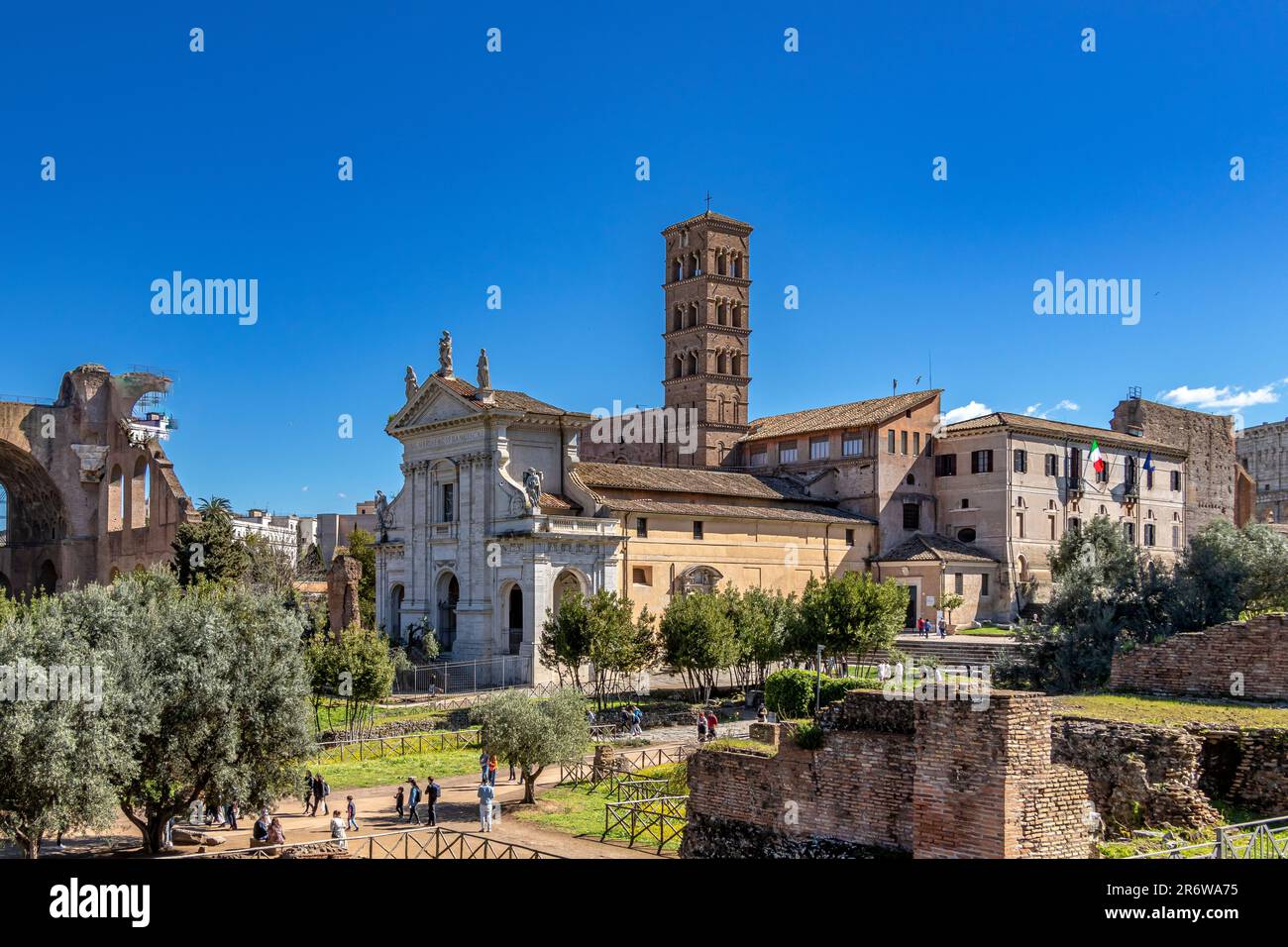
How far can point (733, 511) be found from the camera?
5012 cm

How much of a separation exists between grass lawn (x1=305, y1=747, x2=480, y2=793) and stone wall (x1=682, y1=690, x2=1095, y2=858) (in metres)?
14.2

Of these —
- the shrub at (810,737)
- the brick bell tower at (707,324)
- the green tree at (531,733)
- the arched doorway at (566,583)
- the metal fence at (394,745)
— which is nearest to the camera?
the shrub at (810,737)

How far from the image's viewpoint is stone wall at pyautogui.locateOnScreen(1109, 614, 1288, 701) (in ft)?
63.1

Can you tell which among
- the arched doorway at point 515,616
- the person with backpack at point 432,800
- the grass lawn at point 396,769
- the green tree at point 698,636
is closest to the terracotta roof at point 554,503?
the arched doorway at point 515,616

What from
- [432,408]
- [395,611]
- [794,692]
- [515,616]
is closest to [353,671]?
[515,616]

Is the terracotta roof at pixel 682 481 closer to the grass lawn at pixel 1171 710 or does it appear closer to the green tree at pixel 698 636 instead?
the green tree at pixel 698 636

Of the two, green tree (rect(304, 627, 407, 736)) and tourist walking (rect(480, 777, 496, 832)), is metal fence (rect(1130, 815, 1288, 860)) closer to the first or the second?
tourist walking (rect(480, 777, 496, 832))

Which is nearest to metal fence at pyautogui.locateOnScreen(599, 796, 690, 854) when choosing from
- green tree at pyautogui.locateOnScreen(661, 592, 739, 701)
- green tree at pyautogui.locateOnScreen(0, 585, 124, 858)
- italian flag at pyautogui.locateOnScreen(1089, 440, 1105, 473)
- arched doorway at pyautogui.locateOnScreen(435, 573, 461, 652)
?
green tree at pyautogui.locateOnScreen(0, 585, 124, 858)

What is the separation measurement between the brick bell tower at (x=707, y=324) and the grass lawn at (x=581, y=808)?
41.0 metres

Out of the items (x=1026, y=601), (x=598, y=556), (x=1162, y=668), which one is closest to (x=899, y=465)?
(x=1026, y=601)

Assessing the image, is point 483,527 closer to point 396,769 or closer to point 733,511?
point 733,511

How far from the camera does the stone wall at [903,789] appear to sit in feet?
40.2

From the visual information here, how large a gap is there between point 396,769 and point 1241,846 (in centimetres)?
2339
